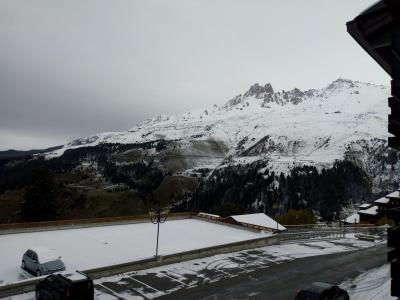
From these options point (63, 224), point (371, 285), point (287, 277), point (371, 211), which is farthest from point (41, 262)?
point (371, 211)

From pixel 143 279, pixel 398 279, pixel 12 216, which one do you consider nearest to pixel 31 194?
pixel 143 279

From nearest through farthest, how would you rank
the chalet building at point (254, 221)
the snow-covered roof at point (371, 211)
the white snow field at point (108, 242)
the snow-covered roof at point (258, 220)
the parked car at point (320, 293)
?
the parked car at point (320, 293)
the white snow field at point (108, 242)
the chalet building at point (254, 221)
the snow-covered roof at point (258, 220)
the snow-covered roof at point (371, 211)

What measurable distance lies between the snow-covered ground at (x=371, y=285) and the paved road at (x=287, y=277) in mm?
912

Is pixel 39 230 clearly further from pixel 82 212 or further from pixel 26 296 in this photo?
pixel 82 212

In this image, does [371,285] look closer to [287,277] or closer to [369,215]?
[287,277]

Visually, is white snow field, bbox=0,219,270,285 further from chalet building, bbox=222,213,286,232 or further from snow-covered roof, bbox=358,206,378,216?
snow-covered roof, bbox=358,206,378,216

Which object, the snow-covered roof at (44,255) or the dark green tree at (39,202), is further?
the dark green tree at (39,202)

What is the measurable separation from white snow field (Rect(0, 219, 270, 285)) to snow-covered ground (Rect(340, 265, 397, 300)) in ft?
43.3

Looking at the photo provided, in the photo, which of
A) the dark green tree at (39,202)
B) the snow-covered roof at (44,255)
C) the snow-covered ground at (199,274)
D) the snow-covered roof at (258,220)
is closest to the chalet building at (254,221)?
the snow-covered roof at (258,220)

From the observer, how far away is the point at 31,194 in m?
61.0

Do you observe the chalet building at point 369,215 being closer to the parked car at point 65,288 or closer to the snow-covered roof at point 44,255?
the snow-covered roof at point 44,255

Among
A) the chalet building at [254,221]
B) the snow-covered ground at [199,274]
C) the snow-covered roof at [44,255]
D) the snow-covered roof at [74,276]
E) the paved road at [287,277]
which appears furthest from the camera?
the chalet building at [254,221]

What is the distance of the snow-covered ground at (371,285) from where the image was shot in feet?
77.7

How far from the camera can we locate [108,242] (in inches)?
1430
